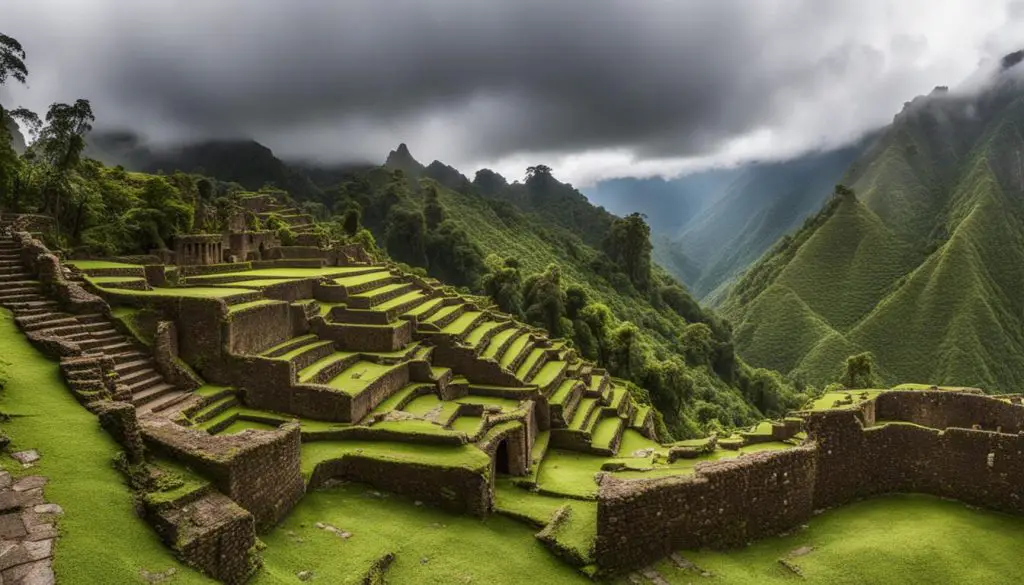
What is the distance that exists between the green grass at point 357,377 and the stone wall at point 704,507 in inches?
289

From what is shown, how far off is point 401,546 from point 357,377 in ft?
24.6

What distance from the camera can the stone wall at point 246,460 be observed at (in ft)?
30.3

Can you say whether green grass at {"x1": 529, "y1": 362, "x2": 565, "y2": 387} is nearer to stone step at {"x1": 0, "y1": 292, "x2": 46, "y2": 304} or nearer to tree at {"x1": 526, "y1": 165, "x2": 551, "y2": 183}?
stone step at {"x1": 0, "y1": 292, "x2": 46, "y2": 304}

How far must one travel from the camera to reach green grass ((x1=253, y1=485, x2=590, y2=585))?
9328 millimetres

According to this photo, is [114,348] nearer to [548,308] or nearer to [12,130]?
[12,130]

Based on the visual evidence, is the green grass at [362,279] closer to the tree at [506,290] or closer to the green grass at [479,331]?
the green grass at [479,331]

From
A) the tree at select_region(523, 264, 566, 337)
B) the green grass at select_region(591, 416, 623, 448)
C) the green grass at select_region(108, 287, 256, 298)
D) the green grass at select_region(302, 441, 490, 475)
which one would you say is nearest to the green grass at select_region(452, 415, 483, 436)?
the green grass at select_region(302, 441, 490, 475)

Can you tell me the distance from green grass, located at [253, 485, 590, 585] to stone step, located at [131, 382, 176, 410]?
4508 millimetres

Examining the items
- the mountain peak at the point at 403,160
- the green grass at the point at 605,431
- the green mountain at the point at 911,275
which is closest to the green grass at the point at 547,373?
the green grass at the point at 605,431

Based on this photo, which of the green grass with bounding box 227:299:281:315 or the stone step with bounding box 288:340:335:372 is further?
the stone step with bounding box 288:340:335:372

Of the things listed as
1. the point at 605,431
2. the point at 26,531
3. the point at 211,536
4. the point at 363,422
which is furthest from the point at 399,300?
the point at 26,531

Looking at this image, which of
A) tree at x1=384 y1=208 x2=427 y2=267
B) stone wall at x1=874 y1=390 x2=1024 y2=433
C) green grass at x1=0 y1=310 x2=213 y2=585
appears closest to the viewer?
green grass at x1=0 y1=310 x2=213 y2=585

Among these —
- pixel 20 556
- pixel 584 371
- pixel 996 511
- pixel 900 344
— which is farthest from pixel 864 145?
pixel 20 556

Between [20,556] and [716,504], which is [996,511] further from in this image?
[20,556]
